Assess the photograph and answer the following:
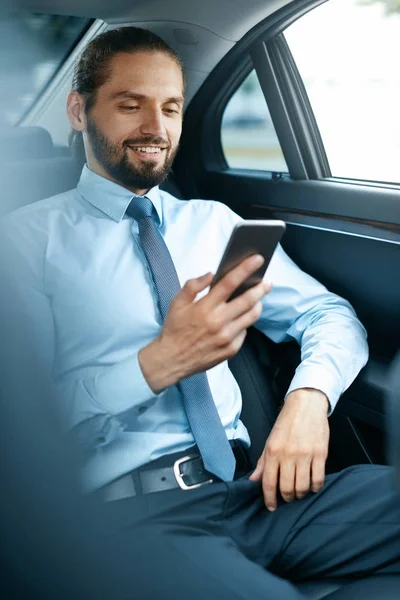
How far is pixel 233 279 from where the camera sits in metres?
0.99

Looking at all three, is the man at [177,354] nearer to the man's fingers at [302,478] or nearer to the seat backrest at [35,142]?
the man's fingers at [302,478]

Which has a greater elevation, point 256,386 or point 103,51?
point 103,51

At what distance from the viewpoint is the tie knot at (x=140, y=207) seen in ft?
4.94

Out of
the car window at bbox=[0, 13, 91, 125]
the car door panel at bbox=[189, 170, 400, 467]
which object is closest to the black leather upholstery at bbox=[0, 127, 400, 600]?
the car window at bbox=[0, 13, 91, 125]

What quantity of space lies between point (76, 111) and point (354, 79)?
0.88m

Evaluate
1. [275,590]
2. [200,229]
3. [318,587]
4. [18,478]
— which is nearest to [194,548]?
[275,590]

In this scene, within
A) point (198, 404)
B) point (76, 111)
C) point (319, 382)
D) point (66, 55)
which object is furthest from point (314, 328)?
point (66, 55)

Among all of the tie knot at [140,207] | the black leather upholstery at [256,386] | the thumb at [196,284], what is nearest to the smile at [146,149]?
the tie knot at [140,207]

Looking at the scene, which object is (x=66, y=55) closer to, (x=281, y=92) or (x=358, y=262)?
(x=281, y=92)

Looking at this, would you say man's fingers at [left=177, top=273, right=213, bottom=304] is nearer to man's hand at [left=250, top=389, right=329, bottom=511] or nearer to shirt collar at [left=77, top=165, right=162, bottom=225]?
man's hand at [left=250, top=389, right=329, bottom=511]

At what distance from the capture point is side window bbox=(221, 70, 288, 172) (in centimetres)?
237

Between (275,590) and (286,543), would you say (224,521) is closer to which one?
(286,543)

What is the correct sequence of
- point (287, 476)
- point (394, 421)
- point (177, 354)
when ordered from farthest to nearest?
point (287, 476)
point (177, 354)
point (394, 421)

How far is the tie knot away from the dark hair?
0.27 meters
